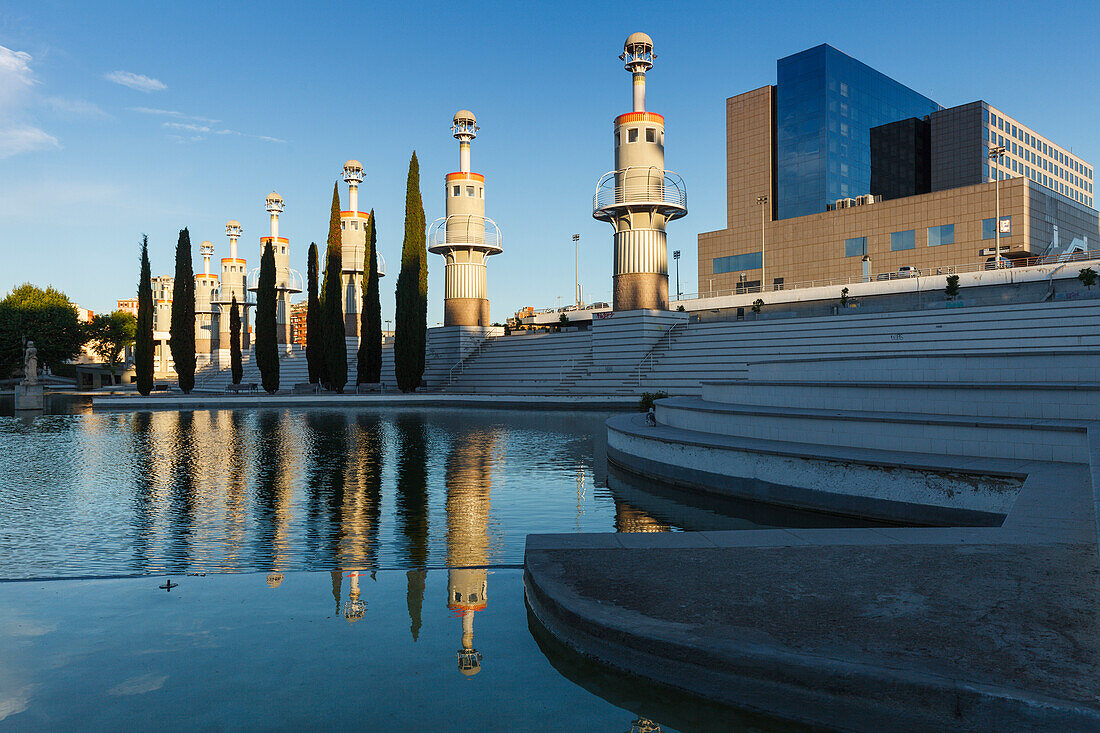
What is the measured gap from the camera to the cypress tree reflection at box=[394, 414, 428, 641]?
6133mm

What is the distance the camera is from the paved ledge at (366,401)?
118 ft

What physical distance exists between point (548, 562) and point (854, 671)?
8.94 feet

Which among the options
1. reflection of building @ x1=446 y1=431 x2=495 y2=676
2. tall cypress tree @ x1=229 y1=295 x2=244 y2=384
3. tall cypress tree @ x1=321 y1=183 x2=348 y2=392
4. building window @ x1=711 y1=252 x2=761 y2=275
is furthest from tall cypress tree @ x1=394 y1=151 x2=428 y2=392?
building window @ x1=711 y1=252 x2=761 y2=275

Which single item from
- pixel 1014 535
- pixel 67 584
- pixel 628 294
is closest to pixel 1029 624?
pixel 1014 535

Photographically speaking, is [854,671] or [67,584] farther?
[67,584]

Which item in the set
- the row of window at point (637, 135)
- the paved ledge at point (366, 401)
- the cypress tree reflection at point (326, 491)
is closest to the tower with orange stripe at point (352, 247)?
the paved ledge at point (366, 401)

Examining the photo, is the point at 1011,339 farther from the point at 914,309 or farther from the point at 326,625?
the point at 326,625

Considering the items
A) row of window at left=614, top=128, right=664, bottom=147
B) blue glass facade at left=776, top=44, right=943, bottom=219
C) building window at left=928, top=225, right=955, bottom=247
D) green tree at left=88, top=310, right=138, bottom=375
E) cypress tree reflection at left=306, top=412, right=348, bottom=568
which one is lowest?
cypress tree reflection at left=306, top=412, right=348, bottom=568

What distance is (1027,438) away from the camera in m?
9.45

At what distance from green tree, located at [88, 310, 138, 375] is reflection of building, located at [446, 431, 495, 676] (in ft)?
251

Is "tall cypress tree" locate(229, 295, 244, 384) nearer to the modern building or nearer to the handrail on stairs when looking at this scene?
the handrail on stairs

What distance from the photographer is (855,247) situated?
71250mm

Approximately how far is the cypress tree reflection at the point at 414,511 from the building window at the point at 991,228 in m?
59.2

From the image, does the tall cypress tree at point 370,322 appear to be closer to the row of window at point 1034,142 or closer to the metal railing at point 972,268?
the metal railing at point 972,268
